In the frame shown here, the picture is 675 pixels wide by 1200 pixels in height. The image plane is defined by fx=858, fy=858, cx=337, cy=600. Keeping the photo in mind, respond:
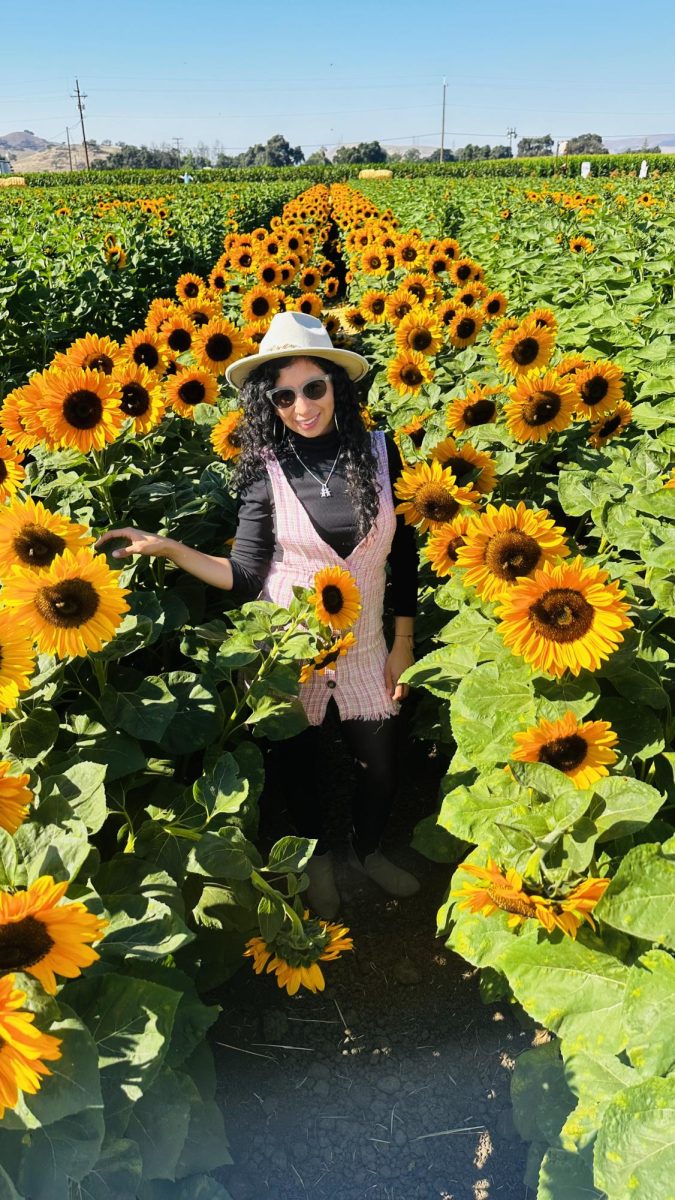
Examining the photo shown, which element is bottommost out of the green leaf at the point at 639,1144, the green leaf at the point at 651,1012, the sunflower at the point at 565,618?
the green leaf at the point at 639,1144

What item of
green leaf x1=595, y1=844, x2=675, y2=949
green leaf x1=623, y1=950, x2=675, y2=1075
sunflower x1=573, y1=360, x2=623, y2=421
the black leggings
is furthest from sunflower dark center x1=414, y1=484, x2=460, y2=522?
green leaf x1=623, y1=950, x2=675, y2=1075

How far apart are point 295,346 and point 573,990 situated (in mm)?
1987

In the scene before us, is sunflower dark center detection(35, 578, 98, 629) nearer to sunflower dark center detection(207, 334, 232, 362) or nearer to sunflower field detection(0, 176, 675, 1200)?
sunflower field detection(0, 176, 675, 1200)

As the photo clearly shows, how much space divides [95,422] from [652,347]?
2928 mm

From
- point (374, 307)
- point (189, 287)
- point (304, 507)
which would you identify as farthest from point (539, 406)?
point (189, 287)

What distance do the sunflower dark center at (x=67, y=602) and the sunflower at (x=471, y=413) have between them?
210 cm

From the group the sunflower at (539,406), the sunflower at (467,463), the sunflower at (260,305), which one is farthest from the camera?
the sunflower at (260,305)

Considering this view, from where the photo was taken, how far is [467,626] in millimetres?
2186

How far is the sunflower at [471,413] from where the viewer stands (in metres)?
3.41

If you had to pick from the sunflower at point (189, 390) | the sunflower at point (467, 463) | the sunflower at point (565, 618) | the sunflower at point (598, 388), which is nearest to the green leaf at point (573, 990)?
the sunflower at point (565, 618)

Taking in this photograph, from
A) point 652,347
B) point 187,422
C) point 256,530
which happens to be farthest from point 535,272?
point 256,530

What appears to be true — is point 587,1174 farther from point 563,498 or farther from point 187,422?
point 187,422

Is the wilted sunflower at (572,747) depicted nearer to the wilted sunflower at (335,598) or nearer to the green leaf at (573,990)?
the green leaf at (573,990)

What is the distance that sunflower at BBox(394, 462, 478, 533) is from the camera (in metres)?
2.60
